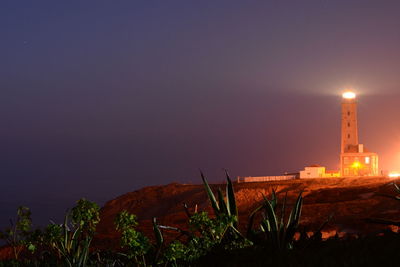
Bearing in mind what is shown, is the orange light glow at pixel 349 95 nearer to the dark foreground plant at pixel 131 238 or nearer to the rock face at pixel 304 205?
the rock face at pixel 304 205

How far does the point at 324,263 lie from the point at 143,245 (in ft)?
7.43

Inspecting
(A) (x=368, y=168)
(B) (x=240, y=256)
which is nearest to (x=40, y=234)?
(B) (x=240, y=256)

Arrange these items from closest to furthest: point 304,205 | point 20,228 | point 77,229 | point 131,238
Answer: point 131,238 → point 77,229 → point 20,228 → point 304,205

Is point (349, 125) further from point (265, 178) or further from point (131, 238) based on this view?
point (131, 238)

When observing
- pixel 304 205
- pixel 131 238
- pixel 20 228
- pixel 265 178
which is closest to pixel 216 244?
pixel 131 238

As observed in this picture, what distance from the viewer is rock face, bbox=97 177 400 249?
18359mm

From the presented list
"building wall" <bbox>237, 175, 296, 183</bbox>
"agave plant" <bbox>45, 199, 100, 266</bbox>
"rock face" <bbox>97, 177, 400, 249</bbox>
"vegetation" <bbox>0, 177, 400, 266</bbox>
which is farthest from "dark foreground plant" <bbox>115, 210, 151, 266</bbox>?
"building wall" <bbox>237, 175, 296, 183</bbox>

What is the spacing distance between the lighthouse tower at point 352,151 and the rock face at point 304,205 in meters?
9.20

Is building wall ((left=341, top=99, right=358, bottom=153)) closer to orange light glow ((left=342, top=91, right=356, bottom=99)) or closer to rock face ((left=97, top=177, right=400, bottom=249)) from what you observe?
orange light glow ((left=342, top=91, right=356, bottom=99))

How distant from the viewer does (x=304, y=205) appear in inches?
1040

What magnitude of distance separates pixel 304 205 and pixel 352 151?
88.0 feet

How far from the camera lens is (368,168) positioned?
5028cm

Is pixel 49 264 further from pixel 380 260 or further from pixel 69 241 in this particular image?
pixel 380 260

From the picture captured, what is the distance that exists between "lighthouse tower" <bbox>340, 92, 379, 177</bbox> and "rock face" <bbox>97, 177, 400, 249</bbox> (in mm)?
9202
